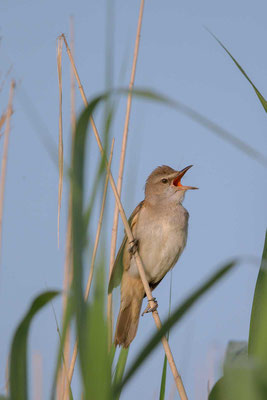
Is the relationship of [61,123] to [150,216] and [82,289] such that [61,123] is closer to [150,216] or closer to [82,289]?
[82,289]

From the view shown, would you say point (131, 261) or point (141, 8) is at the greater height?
point (141, 8)

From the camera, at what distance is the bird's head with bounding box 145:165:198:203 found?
12.5 feet

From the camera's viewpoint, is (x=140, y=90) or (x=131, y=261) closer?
(x=140, y=90)

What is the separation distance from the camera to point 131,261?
394 cm

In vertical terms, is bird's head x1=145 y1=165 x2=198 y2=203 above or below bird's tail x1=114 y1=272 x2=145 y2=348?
above

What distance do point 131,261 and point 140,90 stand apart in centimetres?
280

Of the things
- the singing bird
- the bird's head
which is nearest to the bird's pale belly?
the singing bird

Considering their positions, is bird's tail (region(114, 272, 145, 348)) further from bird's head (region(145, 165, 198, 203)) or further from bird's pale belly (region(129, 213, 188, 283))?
bird's head (region(145, 165, 198, 203))

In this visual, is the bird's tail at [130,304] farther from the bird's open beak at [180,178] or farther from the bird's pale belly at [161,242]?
the bird's open beak at [180,178]

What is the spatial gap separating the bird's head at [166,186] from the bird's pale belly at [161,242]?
16cm

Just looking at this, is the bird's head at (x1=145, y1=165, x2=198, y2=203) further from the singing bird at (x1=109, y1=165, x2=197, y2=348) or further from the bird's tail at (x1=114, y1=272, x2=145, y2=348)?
the bird's tail at (x1=114, y1=272, x2=145, y2=348)

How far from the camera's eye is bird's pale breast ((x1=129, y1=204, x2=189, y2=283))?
3.81 metres

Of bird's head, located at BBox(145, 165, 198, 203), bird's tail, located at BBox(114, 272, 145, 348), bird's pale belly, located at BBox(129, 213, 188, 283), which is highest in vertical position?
Result: bird's head, located at BBox(145, 165, 198, 203)

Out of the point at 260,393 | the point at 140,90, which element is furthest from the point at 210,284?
the point at 140,90
